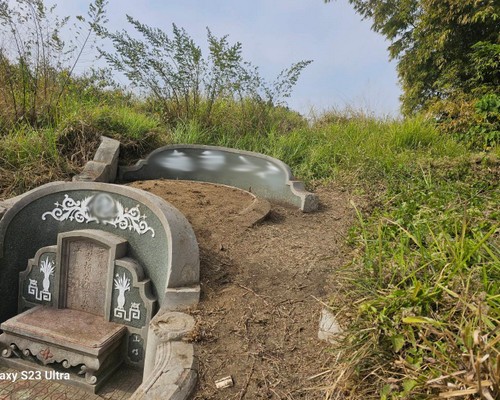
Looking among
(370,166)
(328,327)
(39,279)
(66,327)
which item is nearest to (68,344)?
(66,327)

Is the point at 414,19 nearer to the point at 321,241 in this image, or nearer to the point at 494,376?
the point at 321,241

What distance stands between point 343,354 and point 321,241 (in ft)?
5.52

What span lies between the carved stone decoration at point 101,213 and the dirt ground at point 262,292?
1.84 ft

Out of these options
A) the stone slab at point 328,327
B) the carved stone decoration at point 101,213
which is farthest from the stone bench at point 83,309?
the stone slab at point 328,327

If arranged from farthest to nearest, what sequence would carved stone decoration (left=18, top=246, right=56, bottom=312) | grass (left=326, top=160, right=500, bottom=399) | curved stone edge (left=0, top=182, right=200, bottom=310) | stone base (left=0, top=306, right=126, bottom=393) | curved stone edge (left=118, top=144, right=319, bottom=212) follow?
1. curved stone edge (left=118, top=144, right=319, bottom=212)
2. carved stone decoration (left=18, top=246, right=56, bottom=312)
3. stone base (left=0, top=306, right=126, bottom=393)
4. curved stone edge (left=0, top=182, right=200, bottom=310)
5. grass (left=326, top=160, right=500, bottom=399)

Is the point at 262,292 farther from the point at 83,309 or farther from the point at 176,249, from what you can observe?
the point at 83,309

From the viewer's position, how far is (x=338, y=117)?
773cm

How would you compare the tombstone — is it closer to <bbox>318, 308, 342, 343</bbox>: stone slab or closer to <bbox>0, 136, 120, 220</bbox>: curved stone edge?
<bbox>318, 308, 342, 343</bbox>: stone slab

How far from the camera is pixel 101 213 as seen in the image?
3004 mm

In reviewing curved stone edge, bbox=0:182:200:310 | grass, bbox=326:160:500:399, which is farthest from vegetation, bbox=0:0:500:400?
curved stone edge, bbox=0:182:200:310

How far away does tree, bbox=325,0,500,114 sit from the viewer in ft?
23.7

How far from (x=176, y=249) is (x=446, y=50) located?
860cm

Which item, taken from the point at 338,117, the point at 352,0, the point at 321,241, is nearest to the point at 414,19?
the point at 352,0

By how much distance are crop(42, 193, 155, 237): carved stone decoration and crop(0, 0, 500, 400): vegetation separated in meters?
1.37
